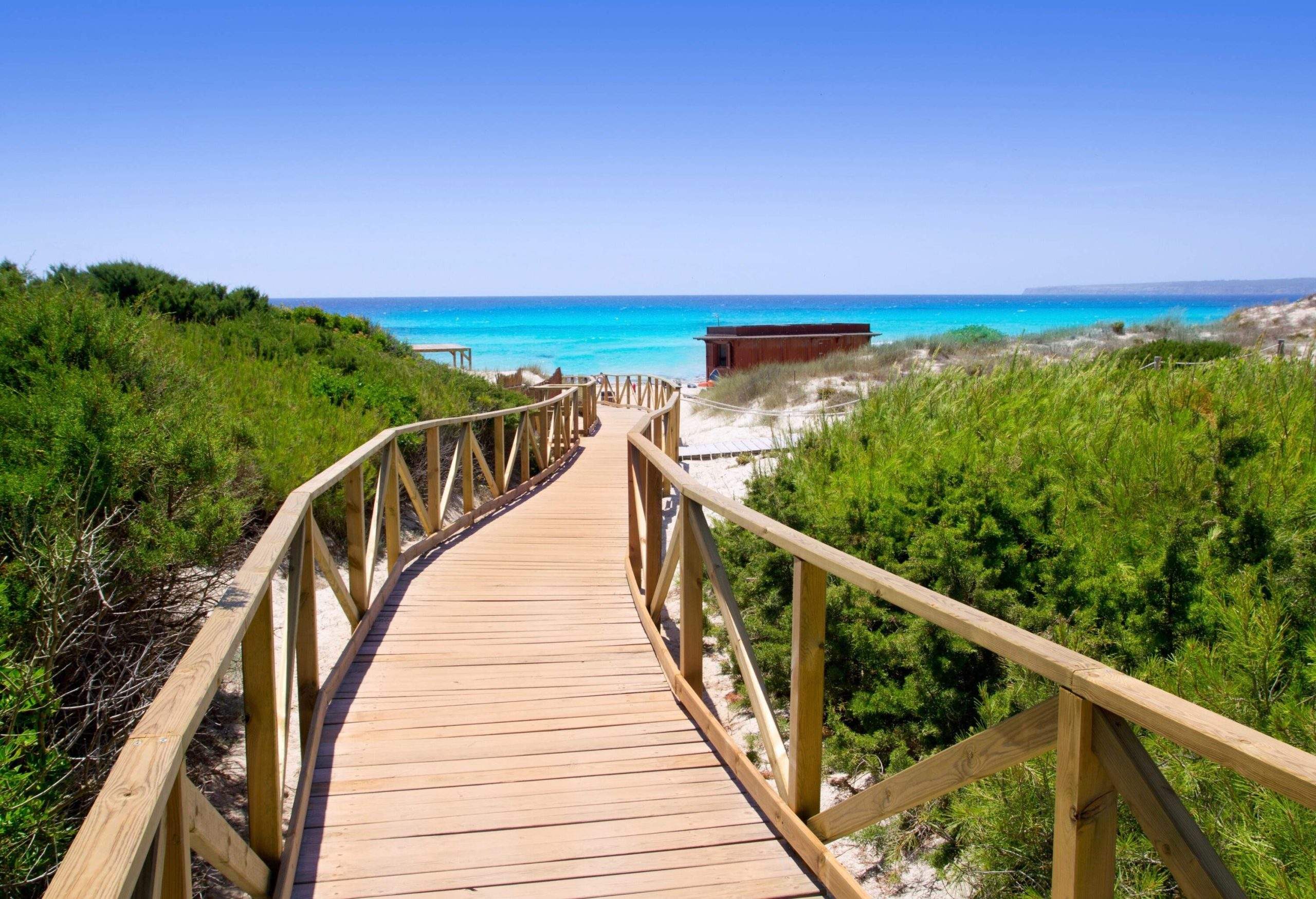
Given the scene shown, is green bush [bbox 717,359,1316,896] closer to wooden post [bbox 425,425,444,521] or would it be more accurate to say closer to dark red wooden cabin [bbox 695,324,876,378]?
wooden post [bbox 425,425,444,521]

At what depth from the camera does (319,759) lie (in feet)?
11.5

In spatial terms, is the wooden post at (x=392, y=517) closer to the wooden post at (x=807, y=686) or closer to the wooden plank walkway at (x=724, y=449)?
the wooden post at (x=807, y=686)

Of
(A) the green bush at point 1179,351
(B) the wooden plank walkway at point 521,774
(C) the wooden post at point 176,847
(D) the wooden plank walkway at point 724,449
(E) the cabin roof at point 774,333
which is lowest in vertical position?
(D) the wooden plank walkway at point 724,449

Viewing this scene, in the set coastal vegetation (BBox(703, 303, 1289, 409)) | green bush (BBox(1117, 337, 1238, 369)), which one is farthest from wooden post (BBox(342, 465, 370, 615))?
coastal vegetation (BBox(703, 303, 1289, 409))

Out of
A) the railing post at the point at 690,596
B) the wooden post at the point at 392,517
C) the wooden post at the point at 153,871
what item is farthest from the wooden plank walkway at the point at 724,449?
the wooden post at the point at 153,871

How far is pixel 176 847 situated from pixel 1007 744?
1.66 m

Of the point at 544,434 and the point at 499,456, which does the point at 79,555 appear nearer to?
the point at 499,456

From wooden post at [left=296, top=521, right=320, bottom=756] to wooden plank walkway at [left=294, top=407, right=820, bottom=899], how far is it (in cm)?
14

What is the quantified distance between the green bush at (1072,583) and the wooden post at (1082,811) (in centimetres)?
62

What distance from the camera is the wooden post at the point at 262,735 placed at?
2.51 metres

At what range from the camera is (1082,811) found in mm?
1622

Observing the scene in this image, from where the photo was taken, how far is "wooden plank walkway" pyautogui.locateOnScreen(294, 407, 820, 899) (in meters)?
2.77

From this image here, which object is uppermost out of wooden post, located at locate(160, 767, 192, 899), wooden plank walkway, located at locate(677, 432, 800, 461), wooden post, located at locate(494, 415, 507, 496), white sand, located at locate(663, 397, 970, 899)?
wooden post, located at locate(160, 767, 192, 899)

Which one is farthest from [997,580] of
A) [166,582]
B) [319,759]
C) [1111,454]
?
[166,582]
